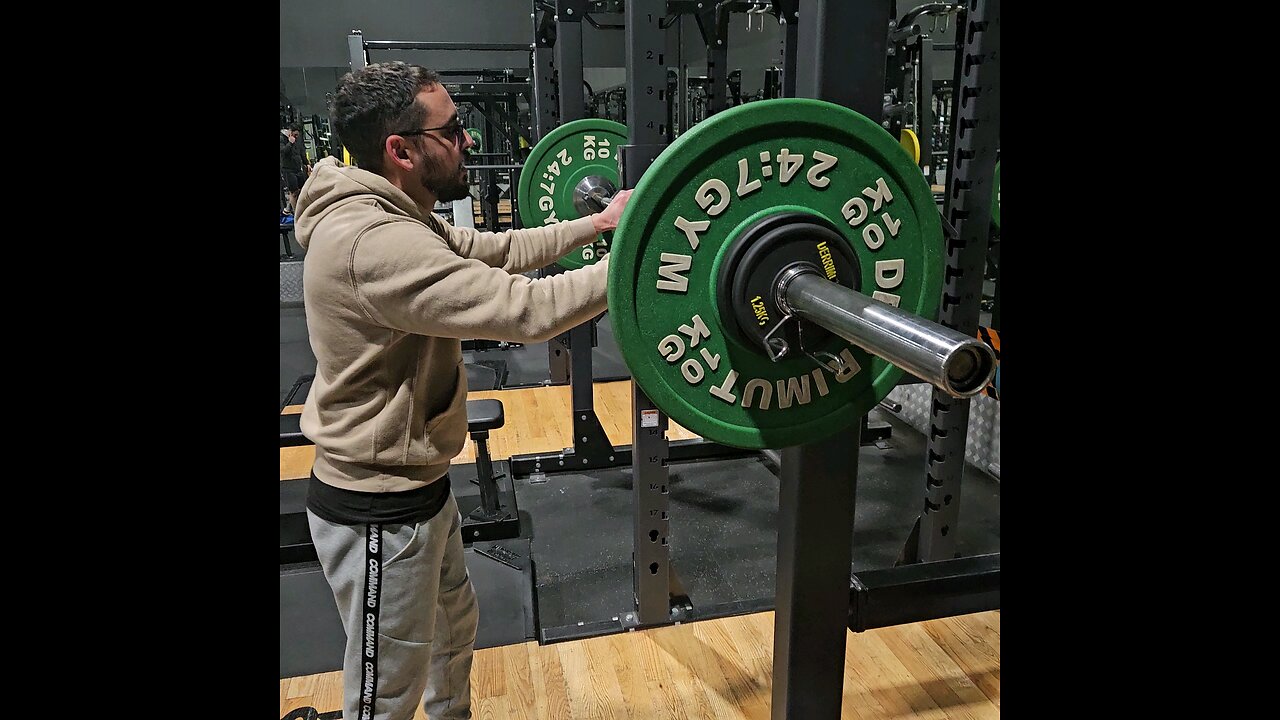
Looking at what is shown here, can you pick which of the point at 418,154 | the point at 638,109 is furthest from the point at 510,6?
the point at 418,154

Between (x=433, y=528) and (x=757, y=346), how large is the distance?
30.1 inches

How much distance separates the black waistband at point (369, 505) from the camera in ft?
4.25

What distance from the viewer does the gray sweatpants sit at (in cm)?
130

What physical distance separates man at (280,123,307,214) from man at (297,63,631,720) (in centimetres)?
507

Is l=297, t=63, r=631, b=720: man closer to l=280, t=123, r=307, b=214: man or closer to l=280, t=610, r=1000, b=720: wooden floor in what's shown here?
l=280, t=610, r=1000, b=720: wooden floor

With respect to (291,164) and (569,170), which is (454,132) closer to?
(569,170)

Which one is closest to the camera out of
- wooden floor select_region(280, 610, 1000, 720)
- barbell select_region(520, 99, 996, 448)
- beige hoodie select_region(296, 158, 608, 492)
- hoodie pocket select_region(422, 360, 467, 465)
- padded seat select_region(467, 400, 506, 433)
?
barbell select_region(520, 99, 996, 448)

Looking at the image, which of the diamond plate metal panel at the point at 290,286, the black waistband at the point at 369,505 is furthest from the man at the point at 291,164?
the black waistband at the point at 369,505

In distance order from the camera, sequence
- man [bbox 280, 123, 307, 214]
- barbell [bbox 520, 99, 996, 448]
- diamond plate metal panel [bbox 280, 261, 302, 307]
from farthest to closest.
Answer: diamond plate metal panel [bbox 280, 261, 302, 307] → man [bbox 280, 123, 307, 214] → barbell [bbox 520, 99, 996, 448]

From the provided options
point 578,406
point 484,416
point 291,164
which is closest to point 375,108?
point 484,416

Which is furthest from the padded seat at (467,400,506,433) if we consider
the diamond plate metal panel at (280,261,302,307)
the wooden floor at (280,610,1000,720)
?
the diamond plate metal panel at (280,261,302,307)

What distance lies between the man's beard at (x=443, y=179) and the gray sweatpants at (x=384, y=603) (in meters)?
0.57

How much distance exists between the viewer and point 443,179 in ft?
4.42

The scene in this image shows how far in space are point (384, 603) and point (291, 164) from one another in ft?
18.9
